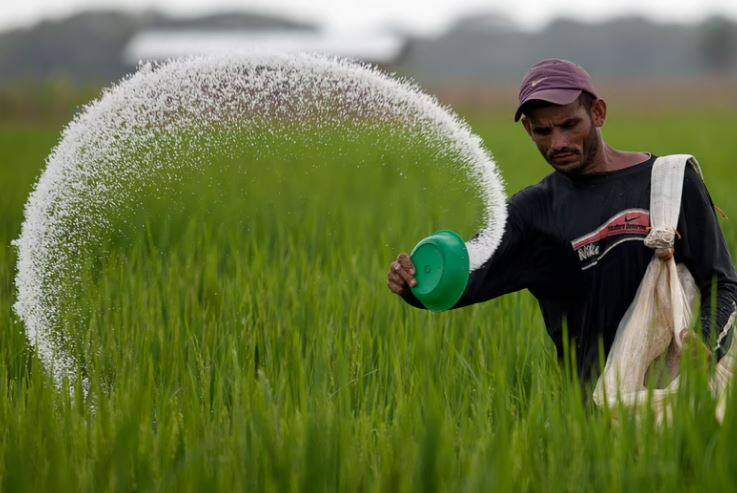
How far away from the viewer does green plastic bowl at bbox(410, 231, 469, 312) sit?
2.07 m

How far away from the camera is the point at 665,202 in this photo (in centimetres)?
215

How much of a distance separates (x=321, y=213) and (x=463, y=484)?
380 centimetres

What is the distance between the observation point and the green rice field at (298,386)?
1676 mm

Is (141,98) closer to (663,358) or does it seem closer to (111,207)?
(111,207)

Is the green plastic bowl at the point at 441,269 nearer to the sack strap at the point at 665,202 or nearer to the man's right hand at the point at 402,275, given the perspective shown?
the man's right hand at the point at 402,275

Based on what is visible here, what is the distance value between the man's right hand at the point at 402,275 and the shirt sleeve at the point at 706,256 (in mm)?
612

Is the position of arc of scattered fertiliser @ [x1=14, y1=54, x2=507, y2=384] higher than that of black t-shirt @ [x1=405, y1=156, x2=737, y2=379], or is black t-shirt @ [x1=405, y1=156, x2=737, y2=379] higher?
arc of scattered fertiliser @ [x1=14, y1=54, x2=507, y2=384]

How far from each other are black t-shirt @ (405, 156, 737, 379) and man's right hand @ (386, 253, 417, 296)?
0.21 feet

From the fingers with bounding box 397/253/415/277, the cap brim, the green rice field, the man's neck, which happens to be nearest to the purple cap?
the cap brim

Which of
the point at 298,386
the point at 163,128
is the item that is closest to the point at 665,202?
the point at 298,386

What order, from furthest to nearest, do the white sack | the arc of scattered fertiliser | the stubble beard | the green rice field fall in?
the stubble beard, the arc of scattered fertiliser, the white sack, the green rice field

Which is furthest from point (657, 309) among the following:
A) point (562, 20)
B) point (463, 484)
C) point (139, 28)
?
point (562, 20)

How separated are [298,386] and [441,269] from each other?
0.50 metres

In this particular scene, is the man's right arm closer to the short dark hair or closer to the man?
the man
